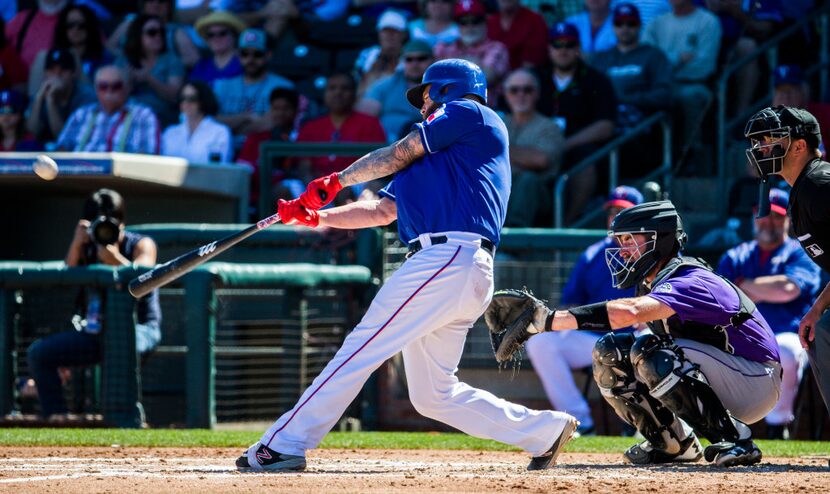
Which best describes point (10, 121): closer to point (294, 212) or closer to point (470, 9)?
point (470, 9)

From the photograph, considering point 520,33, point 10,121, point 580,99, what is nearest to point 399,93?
point 520,33

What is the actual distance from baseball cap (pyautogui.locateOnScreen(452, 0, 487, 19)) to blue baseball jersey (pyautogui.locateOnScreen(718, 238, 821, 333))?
3769mm

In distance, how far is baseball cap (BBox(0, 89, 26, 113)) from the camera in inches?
452

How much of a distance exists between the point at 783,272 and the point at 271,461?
421cm

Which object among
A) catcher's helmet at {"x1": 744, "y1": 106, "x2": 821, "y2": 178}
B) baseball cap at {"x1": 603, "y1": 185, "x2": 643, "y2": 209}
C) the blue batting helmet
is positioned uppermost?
the blue batting helmet

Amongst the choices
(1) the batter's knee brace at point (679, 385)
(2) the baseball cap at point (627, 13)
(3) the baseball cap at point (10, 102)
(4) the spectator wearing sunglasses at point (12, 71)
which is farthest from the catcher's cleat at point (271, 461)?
(4) the spectator wearing sunglasses at point (12, 71)

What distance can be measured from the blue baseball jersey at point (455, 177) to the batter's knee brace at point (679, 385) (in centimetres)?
78

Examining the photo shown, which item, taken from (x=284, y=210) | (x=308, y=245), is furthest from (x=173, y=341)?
(x=284, y=210)

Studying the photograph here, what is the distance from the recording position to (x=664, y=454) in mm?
5398

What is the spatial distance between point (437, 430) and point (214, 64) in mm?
5100

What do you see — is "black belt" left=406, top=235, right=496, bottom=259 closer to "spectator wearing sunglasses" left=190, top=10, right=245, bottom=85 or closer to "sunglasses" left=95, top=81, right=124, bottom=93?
"sunglasses" left=95, top=81, right=124, bottom=93

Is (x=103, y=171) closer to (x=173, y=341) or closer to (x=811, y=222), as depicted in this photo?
(x=173, y=341)

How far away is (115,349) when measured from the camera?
309 inches

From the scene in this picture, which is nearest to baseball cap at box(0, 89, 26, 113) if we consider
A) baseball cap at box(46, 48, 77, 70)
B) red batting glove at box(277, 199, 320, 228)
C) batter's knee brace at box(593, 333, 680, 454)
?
baseball cap at box(46, 48, 77, 70)
